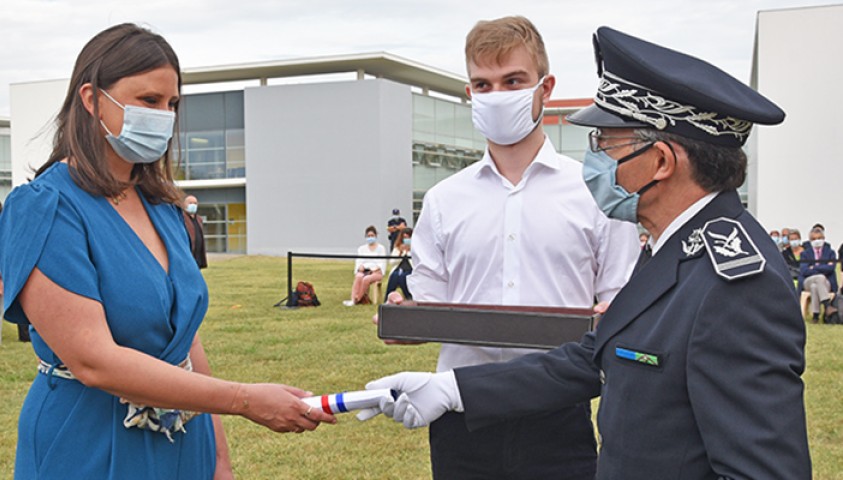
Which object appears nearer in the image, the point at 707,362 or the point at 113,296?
the point at 707,362

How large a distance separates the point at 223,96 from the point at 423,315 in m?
40.1

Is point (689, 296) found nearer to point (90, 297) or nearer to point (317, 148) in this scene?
point (90, 297)

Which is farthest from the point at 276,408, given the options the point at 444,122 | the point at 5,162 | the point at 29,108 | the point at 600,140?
the point at 5,162

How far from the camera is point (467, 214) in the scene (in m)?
3.21

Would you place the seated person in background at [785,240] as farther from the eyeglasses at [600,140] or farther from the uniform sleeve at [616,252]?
the eyeglasses at [600,140]

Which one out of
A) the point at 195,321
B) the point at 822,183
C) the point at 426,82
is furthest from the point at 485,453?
the point at 426,82

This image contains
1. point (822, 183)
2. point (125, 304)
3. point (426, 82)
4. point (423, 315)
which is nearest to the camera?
point (125, 304)

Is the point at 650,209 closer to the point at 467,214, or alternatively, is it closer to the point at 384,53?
the point at 467,214

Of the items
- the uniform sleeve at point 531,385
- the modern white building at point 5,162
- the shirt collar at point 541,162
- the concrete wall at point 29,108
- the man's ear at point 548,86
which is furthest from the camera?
the modern white building at point 5,162

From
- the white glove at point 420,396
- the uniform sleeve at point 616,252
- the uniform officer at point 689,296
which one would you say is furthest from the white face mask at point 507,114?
the white glove at point 420,396

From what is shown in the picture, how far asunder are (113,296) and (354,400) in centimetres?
71

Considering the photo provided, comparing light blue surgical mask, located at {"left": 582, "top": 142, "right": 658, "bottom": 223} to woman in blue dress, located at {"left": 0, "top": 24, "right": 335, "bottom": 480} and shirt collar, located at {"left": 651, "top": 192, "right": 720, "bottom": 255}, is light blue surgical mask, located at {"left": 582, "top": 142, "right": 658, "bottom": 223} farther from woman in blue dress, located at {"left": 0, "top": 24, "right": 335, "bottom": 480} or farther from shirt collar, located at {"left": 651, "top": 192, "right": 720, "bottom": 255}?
woman in blue dress, located at {"left": 0, "top": 24, "right": 335, "bottom": 480}

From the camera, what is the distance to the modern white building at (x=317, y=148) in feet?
125

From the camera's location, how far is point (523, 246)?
309cm
